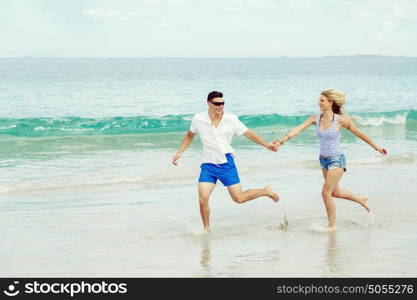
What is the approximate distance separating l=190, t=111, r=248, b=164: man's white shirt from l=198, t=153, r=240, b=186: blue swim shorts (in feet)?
0.23

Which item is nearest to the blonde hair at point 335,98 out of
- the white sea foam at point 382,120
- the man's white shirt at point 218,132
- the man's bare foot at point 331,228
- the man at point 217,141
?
the man at point 217,141

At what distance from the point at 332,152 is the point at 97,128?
19297 millimetres

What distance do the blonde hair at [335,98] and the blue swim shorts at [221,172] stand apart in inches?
51.8

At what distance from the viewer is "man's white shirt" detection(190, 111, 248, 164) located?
817cm

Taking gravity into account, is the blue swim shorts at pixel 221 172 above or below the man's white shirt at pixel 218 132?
below

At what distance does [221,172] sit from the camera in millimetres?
8320

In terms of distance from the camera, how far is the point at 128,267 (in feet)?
23.3

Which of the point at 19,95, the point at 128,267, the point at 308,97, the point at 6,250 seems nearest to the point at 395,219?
the point at 128,267

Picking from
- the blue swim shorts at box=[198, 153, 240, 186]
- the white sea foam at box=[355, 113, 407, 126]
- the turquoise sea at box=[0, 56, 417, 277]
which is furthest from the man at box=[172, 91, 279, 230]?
the white sea foam at box=[355, 113, 407, 126]

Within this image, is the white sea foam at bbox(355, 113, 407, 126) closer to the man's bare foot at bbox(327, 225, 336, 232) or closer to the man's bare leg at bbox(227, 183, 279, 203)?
the man's bare foot at bbox(327, 225, 336, 232)

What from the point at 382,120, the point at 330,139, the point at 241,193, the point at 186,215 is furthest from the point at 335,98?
the point at 382,120

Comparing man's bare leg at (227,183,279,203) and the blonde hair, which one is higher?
the blonde hair

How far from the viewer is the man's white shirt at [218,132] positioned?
26.8 feet

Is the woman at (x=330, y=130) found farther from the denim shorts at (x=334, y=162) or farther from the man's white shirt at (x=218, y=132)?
the man's white shirt at (x=218, y=132)
